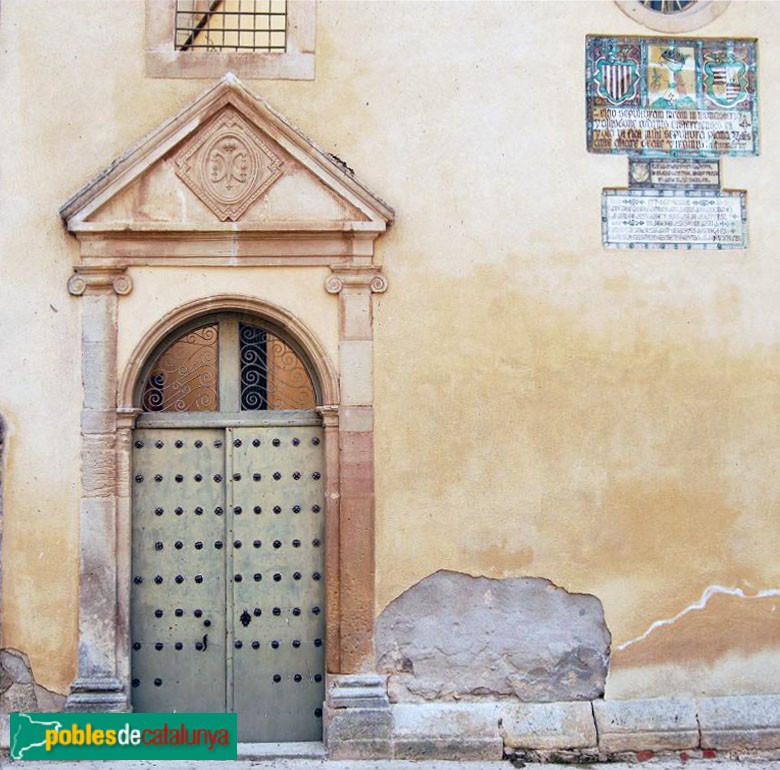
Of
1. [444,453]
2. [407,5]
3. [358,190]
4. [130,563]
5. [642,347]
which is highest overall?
[407,5]

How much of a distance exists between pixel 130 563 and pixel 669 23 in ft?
16.0

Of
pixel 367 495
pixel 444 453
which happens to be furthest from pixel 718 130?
pixel 367 495

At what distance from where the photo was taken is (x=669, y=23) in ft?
26.2

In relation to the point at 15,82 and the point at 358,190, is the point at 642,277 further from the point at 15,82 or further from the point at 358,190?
the point at 15,82

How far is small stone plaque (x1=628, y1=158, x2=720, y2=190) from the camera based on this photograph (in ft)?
25.9

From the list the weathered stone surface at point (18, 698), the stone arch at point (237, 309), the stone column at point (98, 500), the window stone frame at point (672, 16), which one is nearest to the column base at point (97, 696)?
the stone column at point (98, 500)

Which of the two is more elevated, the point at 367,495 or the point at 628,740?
the point at 367,495

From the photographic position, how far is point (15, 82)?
25.3 ft

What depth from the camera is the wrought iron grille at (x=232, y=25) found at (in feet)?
26.5

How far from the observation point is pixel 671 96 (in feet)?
26.2

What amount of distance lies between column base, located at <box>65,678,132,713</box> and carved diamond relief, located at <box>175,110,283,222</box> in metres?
2.94

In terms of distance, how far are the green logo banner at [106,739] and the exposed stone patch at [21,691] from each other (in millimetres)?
62

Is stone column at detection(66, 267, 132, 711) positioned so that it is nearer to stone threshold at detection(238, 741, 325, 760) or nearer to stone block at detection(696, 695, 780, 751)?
stone threshold at detection(238, 741, 325, 760)

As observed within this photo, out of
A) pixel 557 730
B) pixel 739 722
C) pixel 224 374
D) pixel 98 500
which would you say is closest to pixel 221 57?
pixel 224 374
